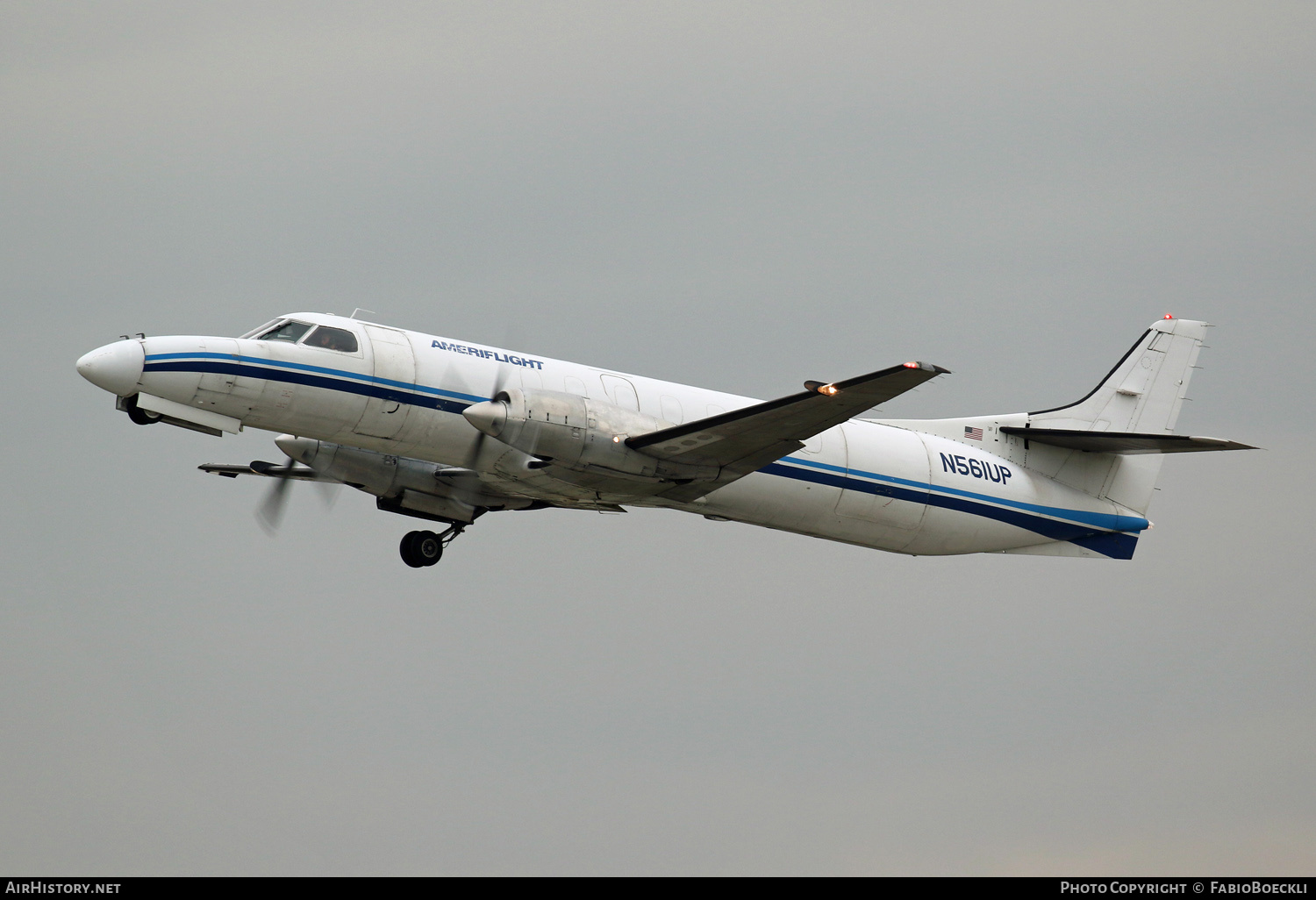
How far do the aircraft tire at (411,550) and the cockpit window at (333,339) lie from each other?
15.0ft

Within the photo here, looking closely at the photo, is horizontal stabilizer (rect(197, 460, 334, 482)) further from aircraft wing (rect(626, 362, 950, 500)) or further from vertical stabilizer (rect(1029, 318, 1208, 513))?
vertical stabilizer (rect(1029, 318, 1208, 513))

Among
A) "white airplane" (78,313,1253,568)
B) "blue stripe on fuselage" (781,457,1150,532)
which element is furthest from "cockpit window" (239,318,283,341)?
"blue stripe on fuselage" (781,457,1150,532)

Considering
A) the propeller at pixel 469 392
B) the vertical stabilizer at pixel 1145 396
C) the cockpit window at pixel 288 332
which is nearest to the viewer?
the cockpit window at pixel 288 332

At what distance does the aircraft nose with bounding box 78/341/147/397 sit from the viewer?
20250 mm

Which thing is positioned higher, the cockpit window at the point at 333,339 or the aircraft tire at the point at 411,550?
the cockpit window at the point at 333,339

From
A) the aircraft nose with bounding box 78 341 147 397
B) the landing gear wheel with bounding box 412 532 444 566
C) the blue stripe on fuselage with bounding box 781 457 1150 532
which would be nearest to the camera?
the aircraft nose with bounding box 78 341 147 397

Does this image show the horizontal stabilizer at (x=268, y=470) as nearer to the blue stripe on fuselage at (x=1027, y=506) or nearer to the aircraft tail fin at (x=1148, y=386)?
the blue stripe on fuselage at (x=1027, y=506)

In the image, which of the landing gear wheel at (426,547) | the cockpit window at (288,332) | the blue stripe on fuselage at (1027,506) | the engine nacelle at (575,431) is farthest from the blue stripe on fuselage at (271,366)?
the blue stripe on fuselage at (1027,506)

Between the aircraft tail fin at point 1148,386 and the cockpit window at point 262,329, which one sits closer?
the cockpit window at point 262,329

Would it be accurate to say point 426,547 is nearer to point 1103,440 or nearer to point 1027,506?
point 1027,506

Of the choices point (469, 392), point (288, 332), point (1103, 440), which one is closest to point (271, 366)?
point (288, 332)

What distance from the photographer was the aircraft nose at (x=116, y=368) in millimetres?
20250

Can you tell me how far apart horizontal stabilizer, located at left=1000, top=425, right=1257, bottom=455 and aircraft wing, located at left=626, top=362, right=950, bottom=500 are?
22.6 ft
